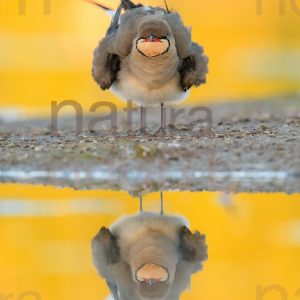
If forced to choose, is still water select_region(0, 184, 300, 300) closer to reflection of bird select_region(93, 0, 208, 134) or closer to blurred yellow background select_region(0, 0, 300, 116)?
Answer: reflection of bird select_region(93, 0, 208, 134)

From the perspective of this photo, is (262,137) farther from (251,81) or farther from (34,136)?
(251,81)

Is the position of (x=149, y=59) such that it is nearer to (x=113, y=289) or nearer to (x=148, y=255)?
(x=148, y=255)

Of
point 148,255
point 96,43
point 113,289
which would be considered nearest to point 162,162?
point 148,255

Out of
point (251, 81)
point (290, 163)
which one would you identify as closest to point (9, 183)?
point (290, 163)

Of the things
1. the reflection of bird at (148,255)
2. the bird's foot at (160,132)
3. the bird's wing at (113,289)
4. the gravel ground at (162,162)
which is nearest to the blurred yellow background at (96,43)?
the bird's foot at (160,132)

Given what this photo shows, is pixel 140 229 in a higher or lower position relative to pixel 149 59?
lower
